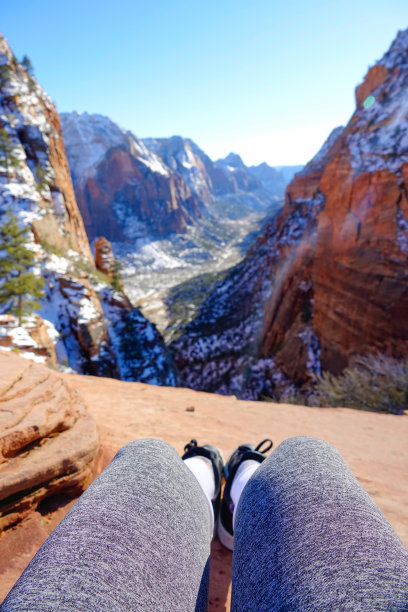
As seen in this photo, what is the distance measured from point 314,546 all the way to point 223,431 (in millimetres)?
3062

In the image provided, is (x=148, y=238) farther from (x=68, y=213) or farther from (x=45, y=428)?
(x=45, y=428)

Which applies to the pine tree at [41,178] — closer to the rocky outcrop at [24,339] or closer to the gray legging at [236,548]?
the rocky outcrop at [24,339]

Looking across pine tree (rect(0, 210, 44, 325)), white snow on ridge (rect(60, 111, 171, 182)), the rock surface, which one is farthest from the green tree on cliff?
white snow on ridge (rect(60, 111, 171, 182))

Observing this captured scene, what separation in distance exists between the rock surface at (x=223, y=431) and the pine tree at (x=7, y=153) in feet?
63.8

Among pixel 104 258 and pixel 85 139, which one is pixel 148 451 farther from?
pixel 85 139

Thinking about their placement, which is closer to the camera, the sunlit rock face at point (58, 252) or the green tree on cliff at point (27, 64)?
the sunlit rock face at point (58, 252)

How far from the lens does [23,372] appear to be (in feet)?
9.70

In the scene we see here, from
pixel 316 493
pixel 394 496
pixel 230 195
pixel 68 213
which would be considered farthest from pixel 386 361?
pixel 230 195

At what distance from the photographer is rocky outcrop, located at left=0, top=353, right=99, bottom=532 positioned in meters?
1.87

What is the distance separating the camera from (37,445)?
2.23 meters

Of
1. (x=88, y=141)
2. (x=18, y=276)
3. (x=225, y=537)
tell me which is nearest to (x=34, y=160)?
(x=18, y=276)

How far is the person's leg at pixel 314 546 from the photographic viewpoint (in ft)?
2.59

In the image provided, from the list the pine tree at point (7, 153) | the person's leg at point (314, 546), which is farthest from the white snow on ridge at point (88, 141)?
the person's leg at point (314, 546)

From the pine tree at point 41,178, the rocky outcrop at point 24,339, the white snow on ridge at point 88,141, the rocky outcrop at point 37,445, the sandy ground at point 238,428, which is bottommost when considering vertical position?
the rocky outcrop at point 24,339
